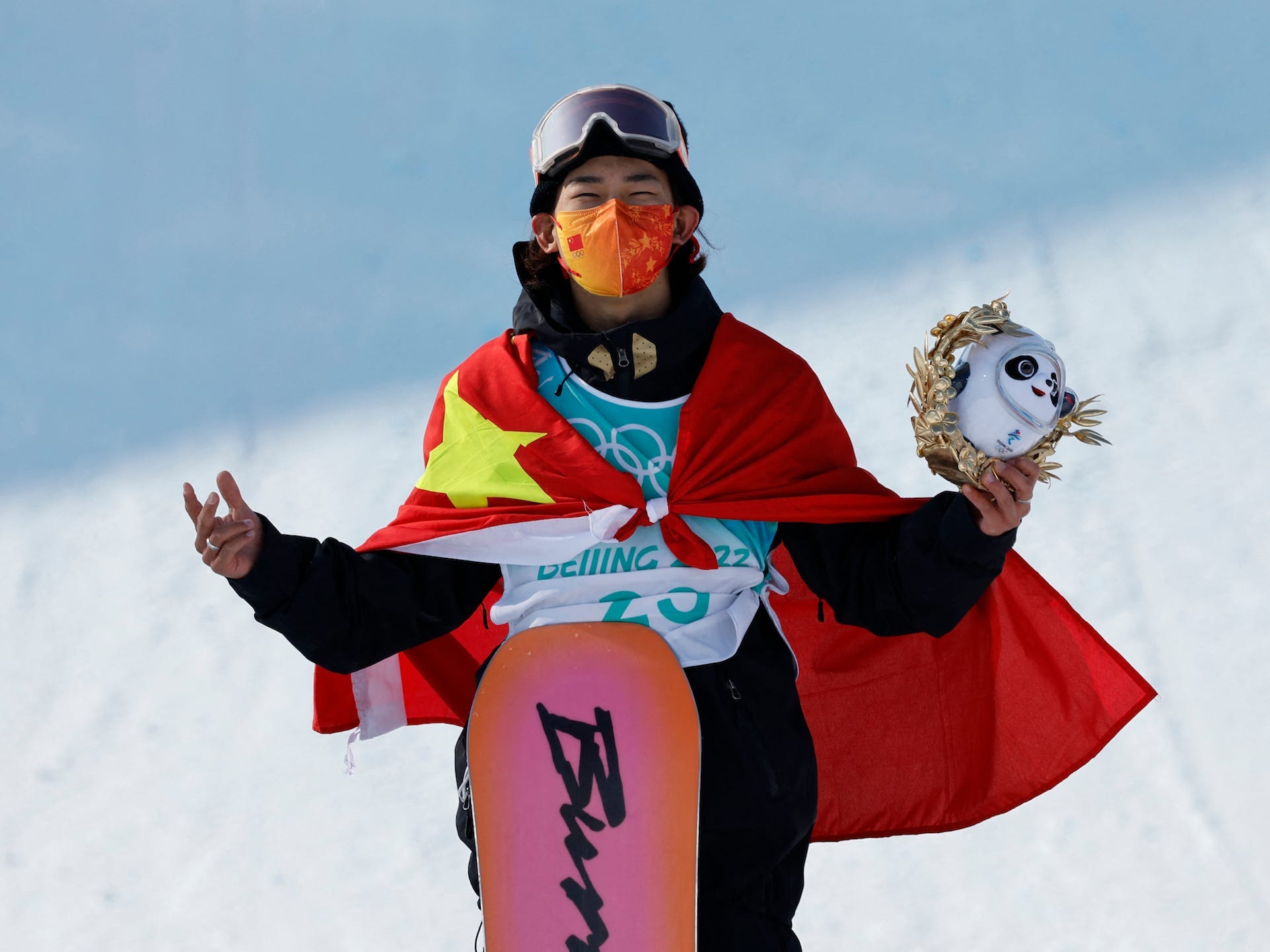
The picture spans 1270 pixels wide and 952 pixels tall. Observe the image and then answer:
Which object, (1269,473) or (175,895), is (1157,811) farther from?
(175,895)

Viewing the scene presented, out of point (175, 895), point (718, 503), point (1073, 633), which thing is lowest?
point (175, 895)

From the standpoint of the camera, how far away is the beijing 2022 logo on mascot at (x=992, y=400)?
1.84 meters

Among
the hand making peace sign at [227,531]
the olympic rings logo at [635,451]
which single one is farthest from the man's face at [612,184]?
the hand making peace sign at [227,531]

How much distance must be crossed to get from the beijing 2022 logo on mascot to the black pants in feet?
1.29

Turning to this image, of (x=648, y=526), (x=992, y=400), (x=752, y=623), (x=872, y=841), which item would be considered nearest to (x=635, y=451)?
(x=648, y=526)

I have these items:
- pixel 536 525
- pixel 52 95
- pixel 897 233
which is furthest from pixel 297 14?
pixel 536 525

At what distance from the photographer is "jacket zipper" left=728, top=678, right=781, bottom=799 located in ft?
6.36

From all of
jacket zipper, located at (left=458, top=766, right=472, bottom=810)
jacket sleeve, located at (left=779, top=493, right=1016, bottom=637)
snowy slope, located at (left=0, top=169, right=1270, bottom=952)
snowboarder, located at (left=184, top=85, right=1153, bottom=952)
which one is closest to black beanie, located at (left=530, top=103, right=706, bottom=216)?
snowboarder, located at (left=184, top=85, right=1153, bottom=952)

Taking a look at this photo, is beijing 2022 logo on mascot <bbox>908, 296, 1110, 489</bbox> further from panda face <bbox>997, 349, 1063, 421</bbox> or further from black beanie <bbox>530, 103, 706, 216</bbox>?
black beanie <bbox>530, 103, 706, 216</bbox>

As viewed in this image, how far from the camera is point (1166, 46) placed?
156 inches

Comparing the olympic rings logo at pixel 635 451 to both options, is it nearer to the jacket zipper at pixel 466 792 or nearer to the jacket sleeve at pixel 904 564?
the jacket sleeve at pixel 904 564

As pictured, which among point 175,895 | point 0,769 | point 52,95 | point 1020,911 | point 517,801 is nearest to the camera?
point 517,801

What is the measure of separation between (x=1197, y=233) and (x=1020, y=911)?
1.76m

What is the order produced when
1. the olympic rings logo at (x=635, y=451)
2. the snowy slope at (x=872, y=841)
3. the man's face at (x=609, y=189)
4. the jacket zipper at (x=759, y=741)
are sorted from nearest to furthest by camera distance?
the jacket zipper at (x=759, y=741) < the olympic rings logo at (x=635, y=451) < the man's face at (x=609, y=189) < the snowy slope at (x=872, y=841)
